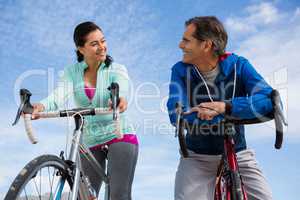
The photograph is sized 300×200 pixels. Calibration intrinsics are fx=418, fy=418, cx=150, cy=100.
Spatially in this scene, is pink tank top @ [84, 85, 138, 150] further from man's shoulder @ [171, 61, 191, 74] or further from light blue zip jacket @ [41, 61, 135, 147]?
man's shoulder @ [171, 61, 191, 74]

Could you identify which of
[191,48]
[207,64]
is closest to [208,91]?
[207,64]

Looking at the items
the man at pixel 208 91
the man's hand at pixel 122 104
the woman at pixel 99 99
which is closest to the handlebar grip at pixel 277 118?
the man at pixel 208 91

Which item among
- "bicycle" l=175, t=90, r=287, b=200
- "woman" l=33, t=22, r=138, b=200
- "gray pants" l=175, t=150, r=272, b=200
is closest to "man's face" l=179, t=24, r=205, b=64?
"bicycle" l=175, t=90, r=287, b=200

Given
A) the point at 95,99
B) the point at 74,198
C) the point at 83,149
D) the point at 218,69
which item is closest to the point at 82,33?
the point at 95,99

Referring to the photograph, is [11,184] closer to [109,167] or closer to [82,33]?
[109,167]

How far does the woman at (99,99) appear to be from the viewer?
452cm

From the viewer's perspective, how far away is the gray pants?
3.63 meters

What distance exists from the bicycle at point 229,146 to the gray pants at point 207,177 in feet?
0.35

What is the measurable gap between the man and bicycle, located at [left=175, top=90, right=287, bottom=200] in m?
0.16

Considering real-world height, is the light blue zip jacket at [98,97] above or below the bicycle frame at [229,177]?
above

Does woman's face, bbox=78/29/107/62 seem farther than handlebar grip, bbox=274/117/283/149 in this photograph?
Yes

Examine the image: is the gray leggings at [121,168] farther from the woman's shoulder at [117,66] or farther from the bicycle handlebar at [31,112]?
the woman's shoulder at [117,66]

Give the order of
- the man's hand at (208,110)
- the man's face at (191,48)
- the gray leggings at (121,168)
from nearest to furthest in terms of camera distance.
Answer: the man's hand at (208,110) < the man's face at (191,48) < the gray leggings at (121,168)

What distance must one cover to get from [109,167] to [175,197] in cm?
114
